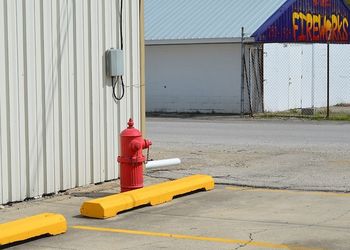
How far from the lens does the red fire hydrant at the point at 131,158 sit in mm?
10352

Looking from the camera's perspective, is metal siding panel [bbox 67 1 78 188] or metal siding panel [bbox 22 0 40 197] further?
metal siding panel [bbox 67 1 78 188]

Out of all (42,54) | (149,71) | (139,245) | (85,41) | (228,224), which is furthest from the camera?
(149,71)

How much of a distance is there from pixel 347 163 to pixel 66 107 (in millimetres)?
5648

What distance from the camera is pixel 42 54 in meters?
10.6

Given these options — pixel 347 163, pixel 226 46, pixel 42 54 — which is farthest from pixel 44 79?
pixel 226 46

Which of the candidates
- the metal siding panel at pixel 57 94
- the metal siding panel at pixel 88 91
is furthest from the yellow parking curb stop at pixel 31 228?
the metal siding panel at pixel 88 91

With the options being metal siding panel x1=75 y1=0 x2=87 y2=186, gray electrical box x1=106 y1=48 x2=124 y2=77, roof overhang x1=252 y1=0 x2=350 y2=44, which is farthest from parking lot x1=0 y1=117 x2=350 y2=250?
roof overhang x1=252 y1=0 x2=350 y2=44

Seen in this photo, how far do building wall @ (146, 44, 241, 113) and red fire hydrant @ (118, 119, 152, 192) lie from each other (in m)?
17.6

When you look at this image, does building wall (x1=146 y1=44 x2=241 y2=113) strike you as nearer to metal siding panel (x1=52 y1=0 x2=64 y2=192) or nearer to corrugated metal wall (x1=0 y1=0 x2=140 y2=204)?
corrugated metal wall (x1=0 y1=0 x2=140 y2=204)

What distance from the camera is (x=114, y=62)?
11844 mm

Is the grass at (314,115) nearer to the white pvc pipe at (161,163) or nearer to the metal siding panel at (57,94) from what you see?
the white pvc pipe at (161,163)

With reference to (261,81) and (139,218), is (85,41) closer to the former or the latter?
(139,218)

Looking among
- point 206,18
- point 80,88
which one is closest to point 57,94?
point 80,88

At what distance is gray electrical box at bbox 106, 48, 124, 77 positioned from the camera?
11805mm
